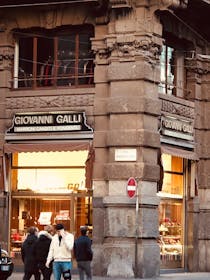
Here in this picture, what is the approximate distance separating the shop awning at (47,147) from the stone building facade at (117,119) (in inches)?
1.4

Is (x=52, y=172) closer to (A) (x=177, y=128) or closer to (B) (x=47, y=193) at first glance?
(B) (x=47, y=193)

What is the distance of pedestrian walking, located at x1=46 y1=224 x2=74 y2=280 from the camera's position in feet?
67.8

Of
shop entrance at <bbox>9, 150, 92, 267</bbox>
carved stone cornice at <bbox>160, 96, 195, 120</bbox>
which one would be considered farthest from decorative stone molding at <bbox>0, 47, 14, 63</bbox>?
carved stone cornice at <bbox>160, 96, 195, 120</bbox>

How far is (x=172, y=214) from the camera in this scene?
29.9 meters

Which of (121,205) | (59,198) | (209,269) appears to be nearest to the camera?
(121,205)

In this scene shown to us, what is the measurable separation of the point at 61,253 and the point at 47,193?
8.22 m

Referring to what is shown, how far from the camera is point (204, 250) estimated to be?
101ft

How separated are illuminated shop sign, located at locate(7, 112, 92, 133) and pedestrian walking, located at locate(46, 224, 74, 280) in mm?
7355

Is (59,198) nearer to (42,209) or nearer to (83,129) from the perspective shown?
(42,209)

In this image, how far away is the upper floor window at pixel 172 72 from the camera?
29422 millimetres

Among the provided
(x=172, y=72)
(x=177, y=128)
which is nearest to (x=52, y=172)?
(x=177, y=128)

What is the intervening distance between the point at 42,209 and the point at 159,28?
6.86 metres

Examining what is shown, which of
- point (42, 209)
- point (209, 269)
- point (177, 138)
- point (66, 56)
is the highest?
point (66, 56)

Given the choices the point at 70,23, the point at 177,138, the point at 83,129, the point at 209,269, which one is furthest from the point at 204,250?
the point at 70,23
